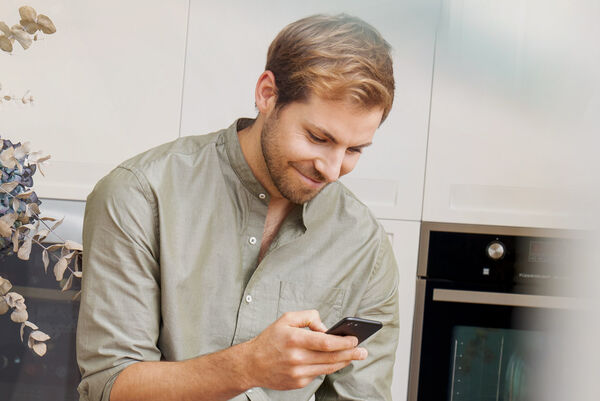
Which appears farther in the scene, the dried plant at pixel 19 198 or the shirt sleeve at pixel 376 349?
the shirt sleeve at pixel 376 349

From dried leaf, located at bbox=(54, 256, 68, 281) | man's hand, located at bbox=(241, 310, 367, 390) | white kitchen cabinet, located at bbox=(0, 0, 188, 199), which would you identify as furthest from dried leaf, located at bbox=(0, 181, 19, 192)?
white kitchen cabinet, located at bbox=(0, 0, 188, 199)

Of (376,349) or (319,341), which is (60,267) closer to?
(319,341)

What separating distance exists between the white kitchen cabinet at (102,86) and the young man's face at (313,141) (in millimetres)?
719

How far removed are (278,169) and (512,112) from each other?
818mm

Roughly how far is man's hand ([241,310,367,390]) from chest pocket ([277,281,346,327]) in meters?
0.25

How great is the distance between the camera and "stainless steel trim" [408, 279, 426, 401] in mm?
1718

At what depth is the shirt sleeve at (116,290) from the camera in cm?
106

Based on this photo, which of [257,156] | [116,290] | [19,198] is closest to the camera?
[19,198]

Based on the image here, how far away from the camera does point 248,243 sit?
1.19 metres

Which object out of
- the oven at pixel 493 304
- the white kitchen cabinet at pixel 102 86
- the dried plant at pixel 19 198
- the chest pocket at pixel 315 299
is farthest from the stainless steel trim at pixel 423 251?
the dried plant at pixel 19 198

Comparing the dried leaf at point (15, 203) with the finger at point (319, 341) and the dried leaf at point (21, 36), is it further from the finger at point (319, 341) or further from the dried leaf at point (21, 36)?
the finger at point (319, 341)

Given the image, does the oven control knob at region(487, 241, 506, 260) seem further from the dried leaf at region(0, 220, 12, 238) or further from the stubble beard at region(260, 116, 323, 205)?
the dried leaf at region(0, 220, 12, 238)

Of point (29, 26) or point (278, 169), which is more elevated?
point (29, 26)

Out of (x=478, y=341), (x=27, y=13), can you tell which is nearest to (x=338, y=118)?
(x=27, y=13)
